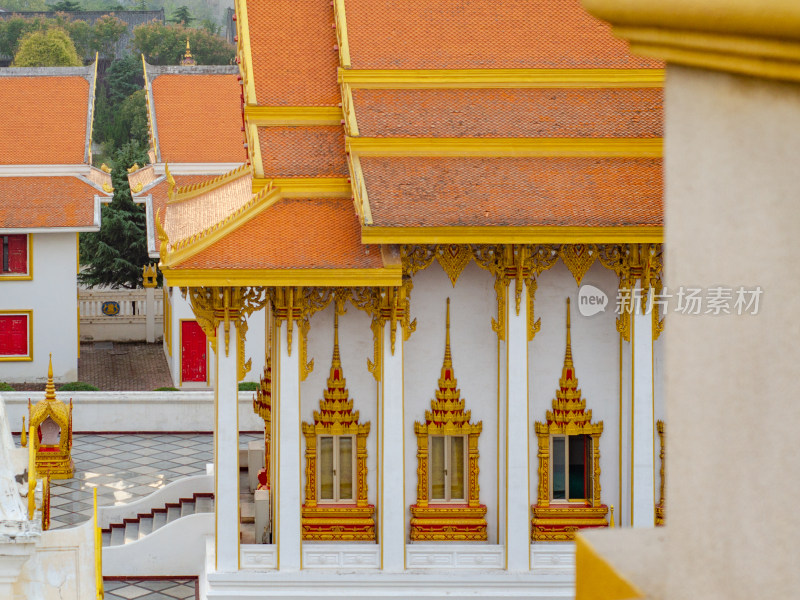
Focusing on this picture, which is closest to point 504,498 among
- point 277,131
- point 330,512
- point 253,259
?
point 330,512

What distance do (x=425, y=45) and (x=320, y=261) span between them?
10.5 ft

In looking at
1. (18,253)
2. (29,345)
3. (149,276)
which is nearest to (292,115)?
(18,253)

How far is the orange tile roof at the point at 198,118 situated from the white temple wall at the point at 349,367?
57.5 ft

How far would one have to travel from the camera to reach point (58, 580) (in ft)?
34.2

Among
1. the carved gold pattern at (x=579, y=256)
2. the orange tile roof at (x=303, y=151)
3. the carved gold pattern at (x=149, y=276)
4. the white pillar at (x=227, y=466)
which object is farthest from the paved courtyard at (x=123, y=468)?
the carved gold pattern at (x=149, y=276)

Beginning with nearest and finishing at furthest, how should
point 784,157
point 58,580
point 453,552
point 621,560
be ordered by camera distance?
point 784,157 → point 621,560 → point 58,580 → point 453,552

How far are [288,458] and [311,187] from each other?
9.77 feet

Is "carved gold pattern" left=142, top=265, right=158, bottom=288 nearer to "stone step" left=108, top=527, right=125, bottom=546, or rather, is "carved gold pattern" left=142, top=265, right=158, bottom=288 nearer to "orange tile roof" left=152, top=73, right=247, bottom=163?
"orange tile roof" left=152, top=73, right=247, bottom=163

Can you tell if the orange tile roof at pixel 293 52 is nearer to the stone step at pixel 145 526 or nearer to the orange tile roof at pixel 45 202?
the stone step at pixel 145 526

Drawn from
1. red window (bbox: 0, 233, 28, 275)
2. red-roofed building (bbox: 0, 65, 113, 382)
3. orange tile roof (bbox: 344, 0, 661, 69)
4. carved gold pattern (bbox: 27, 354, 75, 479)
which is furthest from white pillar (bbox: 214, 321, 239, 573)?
red window (bbox: 0, 233, 28, 275)

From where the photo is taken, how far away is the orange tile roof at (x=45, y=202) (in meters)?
28.0

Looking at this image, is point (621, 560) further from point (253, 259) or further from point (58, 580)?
point (253, 259)

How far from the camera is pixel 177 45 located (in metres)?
63.8

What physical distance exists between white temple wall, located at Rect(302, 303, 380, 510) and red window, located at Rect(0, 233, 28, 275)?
58.2 feet
